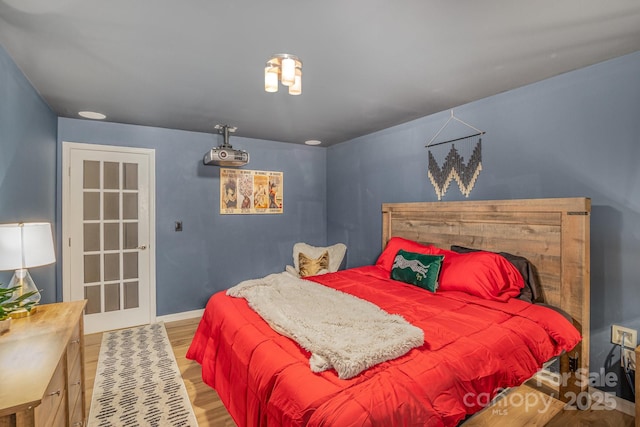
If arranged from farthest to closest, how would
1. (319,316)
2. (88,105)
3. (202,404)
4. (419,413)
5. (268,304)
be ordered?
(88,105) → (202,404) → (268,304) → (319,316) → (419,413)

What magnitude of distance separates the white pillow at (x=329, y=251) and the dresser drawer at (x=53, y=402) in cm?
304

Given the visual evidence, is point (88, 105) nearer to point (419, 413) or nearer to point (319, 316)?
point (319, 316)

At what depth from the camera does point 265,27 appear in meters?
1.72

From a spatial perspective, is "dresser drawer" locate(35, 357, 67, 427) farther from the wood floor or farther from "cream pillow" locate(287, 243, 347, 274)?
"cream pillow" locate(287, 243, 347, 274)

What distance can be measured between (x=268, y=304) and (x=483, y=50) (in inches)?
84.1

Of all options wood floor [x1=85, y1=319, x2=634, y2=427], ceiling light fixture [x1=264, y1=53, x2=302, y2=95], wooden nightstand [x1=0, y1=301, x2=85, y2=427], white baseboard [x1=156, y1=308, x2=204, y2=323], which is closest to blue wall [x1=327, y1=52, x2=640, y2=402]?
wood floor [x1=85, y1=319, x2=634, y2=427]

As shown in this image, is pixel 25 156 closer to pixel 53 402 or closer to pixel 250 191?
pixel 53 402

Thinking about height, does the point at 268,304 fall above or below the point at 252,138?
below

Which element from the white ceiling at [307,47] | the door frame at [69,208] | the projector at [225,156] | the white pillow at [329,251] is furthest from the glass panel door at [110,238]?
the white pillow at [329,251]

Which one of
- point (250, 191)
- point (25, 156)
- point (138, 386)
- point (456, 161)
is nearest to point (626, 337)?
point (456, 161)

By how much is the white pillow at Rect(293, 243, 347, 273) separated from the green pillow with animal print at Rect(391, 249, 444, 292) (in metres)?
1.51

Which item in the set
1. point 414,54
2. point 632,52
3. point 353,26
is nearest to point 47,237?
point 353,26

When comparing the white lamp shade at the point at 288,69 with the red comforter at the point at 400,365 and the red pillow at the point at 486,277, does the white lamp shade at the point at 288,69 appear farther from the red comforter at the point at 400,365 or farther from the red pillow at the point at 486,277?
the red pillow at the point at 486,277

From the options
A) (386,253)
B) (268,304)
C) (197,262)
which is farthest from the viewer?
(197,262)
